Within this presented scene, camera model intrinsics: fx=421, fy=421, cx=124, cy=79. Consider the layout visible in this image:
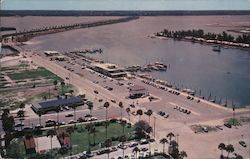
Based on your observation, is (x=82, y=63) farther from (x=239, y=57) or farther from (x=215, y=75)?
A: (x=239, y=57)

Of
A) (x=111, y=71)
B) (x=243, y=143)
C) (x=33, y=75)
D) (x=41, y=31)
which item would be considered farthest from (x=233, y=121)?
(x=41, y=31)

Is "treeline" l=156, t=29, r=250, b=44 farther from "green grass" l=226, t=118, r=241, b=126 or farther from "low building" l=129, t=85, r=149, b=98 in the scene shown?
"green grass" l=226, t=118, r=241, b=126

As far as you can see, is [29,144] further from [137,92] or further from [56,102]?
[137,92]

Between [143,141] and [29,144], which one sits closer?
[29,144]

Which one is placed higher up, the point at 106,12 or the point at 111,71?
the point at 106,12

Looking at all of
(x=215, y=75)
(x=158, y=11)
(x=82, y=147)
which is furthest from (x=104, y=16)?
(x=82, y=147)
